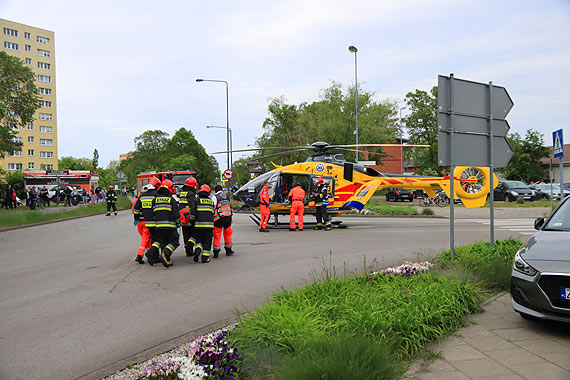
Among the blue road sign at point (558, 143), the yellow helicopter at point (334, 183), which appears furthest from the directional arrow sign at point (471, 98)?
the yellow helicopter at point (334, 183)

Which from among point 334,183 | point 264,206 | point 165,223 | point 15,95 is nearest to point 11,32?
point 15,95

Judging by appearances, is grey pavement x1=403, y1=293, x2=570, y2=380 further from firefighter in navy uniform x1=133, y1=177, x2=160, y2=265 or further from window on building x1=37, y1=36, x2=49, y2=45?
window on building x1=37, y1=36, x2=49, y2=45

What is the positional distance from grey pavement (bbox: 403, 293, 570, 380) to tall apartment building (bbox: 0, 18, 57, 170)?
280ft

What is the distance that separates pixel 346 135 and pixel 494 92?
30127mm

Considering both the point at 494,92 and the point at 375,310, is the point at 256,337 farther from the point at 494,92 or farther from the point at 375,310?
the point at 494,92

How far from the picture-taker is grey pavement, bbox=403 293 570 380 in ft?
11.5

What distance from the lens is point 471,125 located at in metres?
7.66

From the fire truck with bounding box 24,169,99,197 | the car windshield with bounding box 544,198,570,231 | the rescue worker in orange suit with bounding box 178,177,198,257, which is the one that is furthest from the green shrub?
the fire truck with bounding box 24,169,99,197

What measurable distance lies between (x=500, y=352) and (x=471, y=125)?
470 cm

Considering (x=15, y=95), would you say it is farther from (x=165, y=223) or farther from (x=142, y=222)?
(x=165, y=223)

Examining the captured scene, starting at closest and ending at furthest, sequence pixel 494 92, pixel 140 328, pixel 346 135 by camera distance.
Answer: pixel 140 328 → pixel 494 92 → pixel 346 135

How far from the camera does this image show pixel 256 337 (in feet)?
12.9

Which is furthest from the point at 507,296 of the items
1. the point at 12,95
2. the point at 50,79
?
the point at 50,79

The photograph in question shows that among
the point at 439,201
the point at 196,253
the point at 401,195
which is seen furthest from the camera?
the point at 401,195
